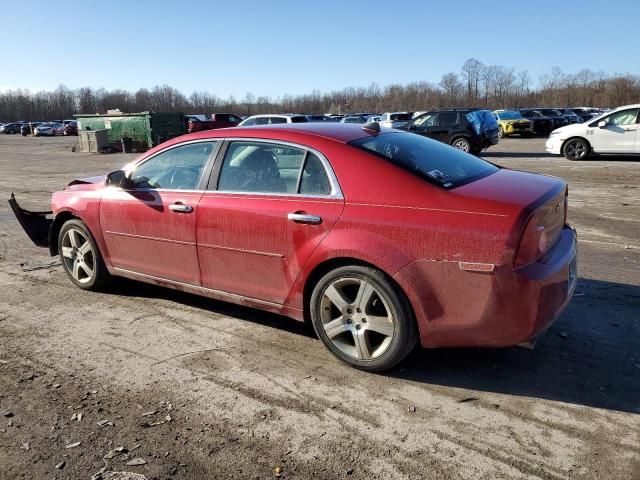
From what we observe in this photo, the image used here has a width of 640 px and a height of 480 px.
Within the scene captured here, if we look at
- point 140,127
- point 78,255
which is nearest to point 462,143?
point 78,255

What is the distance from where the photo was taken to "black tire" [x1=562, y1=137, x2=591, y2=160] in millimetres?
16547

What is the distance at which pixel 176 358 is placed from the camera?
387 cm

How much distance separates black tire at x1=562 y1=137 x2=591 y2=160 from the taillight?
50.1ft

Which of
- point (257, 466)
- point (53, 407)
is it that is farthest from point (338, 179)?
point (53, 407)

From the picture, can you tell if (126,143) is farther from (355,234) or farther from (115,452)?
(115,452)

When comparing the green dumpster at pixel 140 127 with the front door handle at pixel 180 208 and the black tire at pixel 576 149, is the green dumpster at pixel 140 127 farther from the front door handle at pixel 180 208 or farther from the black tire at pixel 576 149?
the front door handle at pixel 180 208

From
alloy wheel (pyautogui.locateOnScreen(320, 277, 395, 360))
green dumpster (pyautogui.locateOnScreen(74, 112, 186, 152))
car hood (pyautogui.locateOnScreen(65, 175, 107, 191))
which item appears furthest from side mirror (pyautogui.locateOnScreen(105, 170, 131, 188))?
green dumpster (pyautogui.locateOnScreen(74, 112, 186, 152))

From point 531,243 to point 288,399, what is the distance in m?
1.71

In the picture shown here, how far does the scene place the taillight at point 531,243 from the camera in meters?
3.00

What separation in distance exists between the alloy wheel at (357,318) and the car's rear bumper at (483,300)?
9.9 inches

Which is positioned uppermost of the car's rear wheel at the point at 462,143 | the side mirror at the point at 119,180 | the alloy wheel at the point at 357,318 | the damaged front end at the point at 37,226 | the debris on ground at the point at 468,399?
the car's rear wheel at the point at 462,143

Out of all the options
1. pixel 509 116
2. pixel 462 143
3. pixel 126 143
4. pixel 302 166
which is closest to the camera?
pixel 302 166

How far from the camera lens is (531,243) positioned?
10.0 feet

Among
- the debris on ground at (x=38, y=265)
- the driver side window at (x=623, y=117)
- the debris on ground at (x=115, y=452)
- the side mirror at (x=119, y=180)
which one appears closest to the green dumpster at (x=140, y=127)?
the driver side window at (x=623, y=117)
